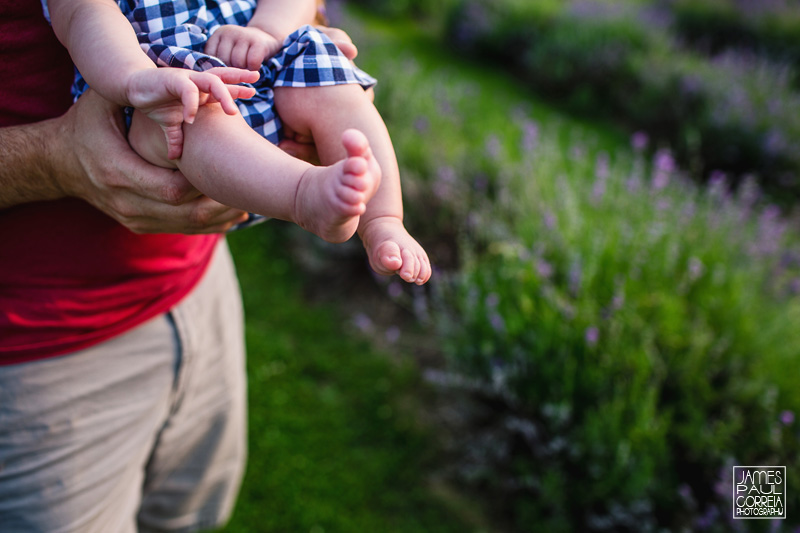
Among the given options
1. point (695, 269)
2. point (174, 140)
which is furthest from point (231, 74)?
point (695, 269)

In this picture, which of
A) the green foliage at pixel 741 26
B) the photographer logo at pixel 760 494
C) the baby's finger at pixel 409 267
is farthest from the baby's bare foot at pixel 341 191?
the green foliage at pixel 741 26

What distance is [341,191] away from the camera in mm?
875

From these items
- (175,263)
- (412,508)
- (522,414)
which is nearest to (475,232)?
(522,414)

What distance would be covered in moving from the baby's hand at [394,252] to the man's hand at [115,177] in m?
0.35

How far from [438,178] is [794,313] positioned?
7.08ft

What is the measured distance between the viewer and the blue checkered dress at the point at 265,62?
116 cm

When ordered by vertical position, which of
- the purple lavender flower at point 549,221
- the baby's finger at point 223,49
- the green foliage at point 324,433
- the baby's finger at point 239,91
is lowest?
the green foliage at point 324,433

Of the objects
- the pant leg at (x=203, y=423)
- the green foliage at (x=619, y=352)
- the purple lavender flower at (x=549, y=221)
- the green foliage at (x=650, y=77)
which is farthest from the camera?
the green foliage at (x=650, y=77)

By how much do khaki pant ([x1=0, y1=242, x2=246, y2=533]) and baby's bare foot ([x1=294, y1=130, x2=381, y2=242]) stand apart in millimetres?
723

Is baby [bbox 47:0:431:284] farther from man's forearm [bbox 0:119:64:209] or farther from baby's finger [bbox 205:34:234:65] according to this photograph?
man's forearm [bbox 0:119:64:209]

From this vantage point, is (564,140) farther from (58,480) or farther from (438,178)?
(58,480)

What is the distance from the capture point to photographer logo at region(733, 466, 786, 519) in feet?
6.63

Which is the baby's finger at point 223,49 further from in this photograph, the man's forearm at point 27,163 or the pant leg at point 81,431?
the pant leg at point 81,431

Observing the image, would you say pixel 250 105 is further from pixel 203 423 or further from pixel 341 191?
pixel 203 423
